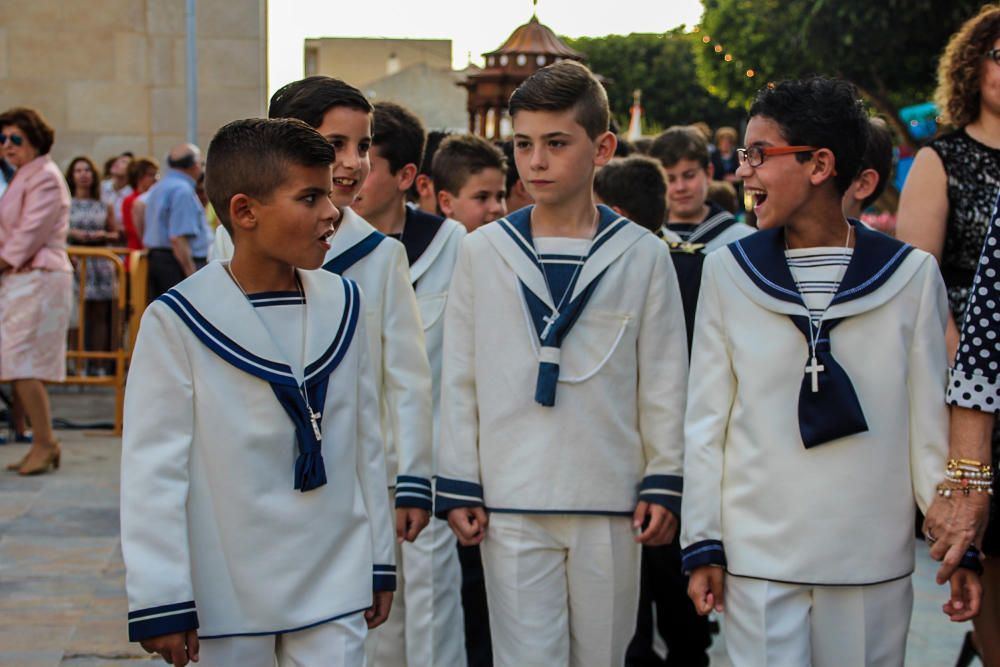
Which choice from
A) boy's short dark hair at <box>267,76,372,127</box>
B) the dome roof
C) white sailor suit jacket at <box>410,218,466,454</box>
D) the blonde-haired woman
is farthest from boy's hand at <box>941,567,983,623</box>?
the dome roof

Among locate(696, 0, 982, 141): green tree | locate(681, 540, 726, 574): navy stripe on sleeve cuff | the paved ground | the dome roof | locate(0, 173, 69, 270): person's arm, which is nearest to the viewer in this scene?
locate(681, 540, 726, 574): navy stripe on sleeve cuff

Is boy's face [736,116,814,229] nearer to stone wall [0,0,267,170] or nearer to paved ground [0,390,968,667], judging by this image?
paved ground [0,390,968,667]

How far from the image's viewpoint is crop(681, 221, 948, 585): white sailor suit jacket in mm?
3613

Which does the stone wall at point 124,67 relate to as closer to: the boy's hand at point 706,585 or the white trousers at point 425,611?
the white trousers at point 425,611

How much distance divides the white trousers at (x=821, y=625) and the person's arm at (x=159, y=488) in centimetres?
135

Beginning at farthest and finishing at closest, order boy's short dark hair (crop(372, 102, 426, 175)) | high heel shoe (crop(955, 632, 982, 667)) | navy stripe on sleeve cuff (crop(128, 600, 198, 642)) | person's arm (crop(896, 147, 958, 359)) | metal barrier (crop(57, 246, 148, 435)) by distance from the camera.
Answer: metal barrier (crop(57, 246, 148, 435)) → boy's short dark hair (crop(372, 102, 426, 175)) → high heel shoe (crop(955, 632, 982, 667)) → person's arm (crop(896, 147, 958, 359)) → navy stripe on sleeve cuff (crop(128, 600, 198, 642))

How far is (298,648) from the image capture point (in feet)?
11.1

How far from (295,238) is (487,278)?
0.86 meters

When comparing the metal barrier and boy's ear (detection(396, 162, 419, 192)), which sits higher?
boy's ear (detection(396, 162, 419, 192))

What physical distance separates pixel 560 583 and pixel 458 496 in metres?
0.37

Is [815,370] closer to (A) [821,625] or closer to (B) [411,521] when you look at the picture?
(A) [821,625]

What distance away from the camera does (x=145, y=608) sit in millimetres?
3184

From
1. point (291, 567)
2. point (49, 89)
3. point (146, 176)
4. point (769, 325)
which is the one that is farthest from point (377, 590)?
point (49, 89)

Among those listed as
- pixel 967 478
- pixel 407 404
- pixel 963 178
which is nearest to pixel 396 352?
pixel 407 404
